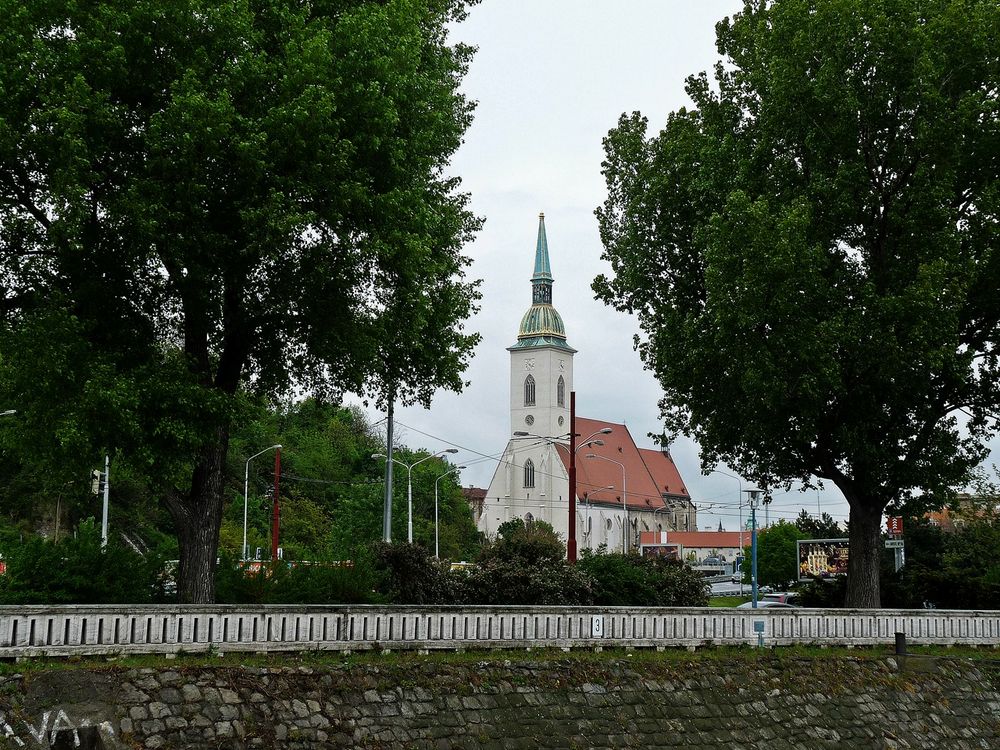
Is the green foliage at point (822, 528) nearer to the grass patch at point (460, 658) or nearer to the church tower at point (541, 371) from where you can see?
the grass patch at point (460, 658)

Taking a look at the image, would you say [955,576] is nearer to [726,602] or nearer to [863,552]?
[863,552]

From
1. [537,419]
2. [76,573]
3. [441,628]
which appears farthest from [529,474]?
[76,573]

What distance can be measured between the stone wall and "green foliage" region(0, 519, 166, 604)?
4273 millimetres

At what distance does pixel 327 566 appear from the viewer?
69.2ft

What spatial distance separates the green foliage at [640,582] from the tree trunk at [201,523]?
9.55 meters

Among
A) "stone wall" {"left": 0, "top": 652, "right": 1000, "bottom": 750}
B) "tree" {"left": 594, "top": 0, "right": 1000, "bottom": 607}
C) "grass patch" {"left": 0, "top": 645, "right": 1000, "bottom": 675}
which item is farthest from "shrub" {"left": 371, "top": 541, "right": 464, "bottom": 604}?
"tree" {"left": 594, "top": 0, "right": 1000, "bottom": 607}

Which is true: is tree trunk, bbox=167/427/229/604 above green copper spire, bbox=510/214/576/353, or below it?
below

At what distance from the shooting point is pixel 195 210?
1755 centimetres

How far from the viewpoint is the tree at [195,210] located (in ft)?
55.6

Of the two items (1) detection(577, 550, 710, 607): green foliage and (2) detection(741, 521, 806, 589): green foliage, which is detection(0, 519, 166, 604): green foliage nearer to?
(1) detection(577, 550, 710, 607): green foliage

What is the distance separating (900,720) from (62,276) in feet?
58.7

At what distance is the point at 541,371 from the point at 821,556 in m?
108

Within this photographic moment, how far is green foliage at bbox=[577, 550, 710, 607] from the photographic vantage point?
83.6ft

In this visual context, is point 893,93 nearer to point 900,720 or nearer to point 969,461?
point 969,461
